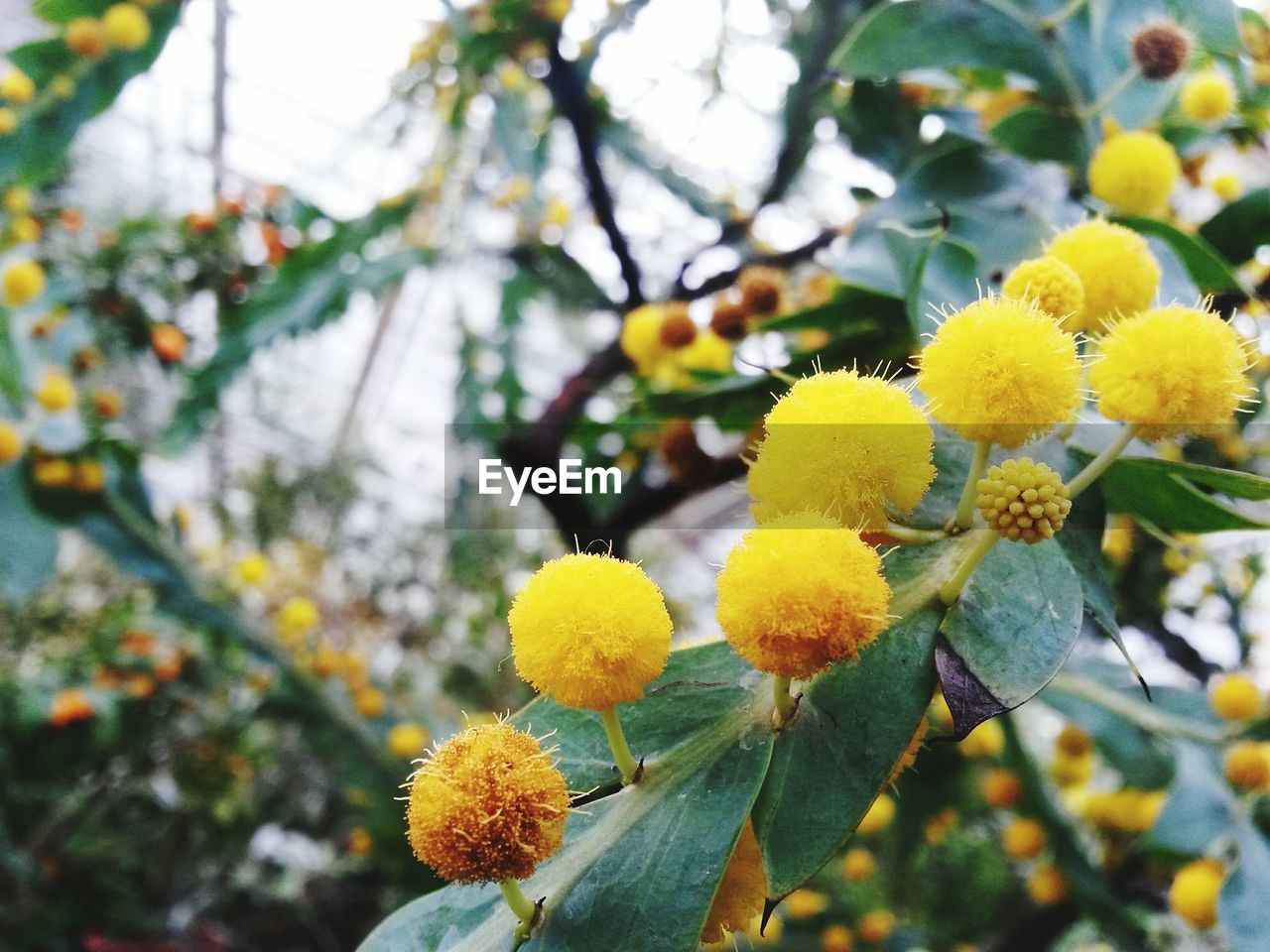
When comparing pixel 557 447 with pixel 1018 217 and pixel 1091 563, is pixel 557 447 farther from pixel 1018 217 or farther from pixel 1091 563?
pixel 1091 563

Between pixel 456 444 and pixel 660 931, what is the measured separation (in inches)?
65.0

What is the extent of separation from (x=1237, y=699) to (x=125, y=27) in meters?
1.70

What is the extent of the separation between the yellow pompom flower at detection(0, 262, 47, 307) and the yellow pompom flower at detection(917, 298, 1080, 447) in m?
1.63

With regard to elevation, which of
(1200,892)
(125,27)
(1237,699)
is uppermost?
(125,27)

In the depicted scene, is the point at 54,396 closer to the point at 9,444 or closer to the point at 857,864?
the point at 9,444

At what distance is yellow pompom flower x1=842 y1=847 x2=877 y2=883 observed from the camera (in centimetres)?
150

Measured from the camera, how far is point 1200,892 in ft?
2.74

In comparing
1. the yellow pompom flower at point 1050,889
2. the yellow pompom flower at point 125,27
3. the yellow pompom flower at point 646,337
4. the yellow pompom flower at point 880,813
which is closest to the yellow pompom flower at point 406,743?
the yellow pompom flower at point 880,813

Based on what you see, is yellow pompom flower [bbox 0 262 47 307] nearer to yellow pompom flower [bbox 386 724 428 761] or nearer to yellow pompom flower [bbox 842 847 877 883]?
yellow pompom flower [bbox 386 724 428 761]

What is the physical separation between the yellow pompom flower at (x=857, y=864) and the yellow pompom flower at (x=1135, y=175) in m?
1.18

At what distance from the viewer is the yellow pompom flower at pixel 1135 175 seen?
2.20 ft

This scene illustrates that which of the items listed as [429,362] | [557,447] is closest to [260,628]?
[557,447]

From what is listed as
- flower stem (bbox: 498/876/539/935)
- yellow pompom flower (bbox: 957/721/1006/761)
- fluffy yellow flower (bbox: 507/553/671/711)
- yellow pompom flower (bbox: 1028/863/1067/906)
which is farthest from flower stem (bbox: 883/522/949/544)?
yellow pompom flower (bbox: 1028/863/1067/906)

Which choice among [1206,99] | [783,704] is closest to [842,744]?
[783,704]
